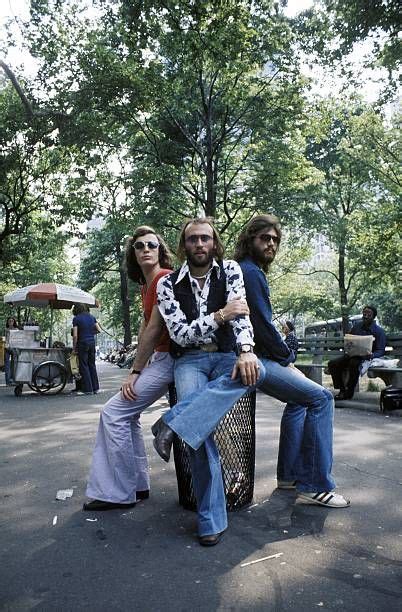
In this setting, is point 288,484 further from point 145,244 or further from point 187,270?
point 145,244

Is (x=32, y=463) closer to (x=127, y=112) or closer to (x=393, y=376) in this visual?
(x=393, y=376)

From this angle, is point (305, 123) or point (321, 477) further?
point (305, 123)

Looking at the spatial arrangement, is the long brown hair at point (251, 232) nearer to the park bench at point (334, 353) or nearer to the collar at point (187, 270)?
the collar at point (187, 270)

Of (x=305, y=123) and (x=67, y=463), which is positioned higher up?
(x=305, y=123)

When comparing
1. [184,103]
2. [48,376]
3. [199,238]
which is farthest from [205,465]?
[184,103]

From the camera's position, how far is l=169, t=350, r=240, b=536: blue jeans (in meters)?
3.33

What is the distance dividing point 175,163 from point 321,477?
15.6 metres

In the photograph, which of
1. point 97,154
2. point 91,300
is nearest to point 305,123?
point 97,154

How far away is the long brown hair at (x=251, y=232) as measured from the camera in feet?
13.5

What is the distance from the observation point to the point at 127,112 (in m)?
15.2

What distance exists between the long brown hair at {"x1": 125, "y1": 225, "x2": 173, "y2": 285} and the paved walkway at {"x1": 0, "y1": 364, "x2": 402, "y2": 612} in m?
1.70

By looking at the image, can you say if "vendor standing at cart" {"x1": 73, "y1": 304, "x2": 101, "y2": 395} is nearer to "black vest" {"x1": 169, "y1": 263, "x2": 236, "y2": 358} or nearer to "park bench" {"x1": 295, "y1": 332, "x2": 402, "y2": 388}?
"park bench" {"x1": 295, "y1": 332, "x2": 402, "y2": 388}

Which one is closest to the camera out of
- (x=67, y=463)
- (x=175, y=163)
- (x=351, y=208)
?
(x=67, y=463)

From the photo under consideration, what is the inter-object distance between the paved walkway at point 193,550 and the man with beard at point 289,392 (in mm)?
188
